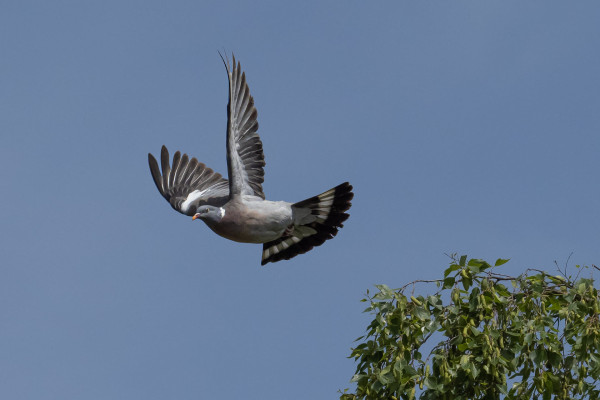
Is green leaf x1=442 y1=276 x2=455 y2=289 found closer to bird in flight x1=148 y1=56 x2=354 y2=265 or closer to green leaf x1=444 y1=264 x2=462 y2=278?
green leaf x1=444 y1=264 x2=462 y2=278

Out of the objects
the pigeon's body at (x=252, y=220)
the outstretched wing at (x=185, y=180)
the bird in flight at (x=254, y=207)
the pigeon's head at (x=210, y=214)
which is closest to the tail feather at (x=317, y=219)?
the bird in flight at (x=254, y=207)

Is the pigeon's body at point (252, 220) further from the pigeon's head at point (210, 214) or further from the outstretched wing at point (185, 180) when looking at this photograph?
the outstretched wing at point (185, 180)

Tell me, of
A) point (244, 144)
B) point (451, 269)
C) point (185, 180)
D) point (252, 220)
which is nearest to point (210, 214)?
point (252, 220)

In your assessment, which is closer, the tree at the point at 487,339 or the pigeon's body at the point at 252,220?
the tree at the point at 487,339

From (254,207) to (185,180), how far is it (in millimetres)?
2822

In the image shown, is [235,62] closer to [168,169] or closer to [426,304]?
[168,169]

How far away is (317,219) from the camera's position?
10.1 m

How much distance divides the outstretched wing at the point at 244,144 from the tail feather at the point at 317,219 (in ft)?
1.67

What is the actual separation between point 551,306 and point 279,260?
5.07 m

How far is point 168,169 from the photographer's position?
40.4 feet

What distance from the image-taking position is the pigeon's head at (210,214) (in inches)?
377

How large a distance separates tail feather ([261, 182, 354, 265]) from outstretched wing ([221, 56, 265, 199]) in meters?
0.51

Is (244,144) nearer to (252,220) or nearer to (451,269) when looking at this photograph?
(252,220)

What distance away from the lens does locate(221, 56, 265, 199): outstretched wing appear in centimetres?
970
